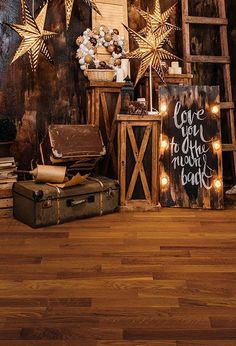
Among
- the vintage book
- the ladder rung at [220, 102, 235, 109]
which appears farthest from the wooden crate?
the vintage book

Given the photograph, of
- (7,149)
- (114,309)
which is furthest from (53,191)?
(114,309)

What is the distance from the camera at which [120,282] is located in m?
2.68

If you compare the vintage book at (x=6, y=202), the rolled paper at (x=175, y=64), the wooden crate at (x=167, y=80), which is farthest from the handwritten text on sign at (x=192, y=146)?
the vintage book at (x=6, y=202)

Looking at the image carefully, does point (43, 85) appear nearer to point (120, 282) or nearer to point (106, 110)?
point (106, 110)

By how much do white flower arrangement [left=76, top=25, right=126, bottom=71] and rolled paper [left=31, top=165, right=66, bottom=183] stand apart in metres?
1.16

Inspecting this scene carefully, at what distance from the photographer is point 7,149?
13.8 feet

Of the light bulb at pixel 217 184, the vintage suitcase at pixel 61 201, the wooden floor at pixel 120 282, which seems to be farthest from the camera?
the light bulb at pixel 217 184

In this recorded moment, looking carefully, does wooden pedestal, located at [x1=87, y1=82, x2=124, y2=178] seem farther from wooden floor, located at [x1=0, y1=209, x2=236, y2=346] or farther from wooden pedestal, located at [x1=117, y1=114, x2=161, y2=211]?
wooden floor, located at [x1=0, y1=209, x2=236, y2=346]

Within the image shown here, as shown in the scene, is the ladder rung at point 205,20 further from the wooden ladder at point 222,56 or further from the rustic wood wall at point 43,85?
the rustic wood wall at point 43,85

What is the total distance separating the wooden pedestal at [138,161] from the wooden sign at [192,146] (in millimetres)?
133

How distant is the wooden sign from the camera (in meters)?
4.30

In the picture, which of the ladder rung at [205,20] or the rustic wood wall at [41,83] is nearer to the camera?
the rustic wood wall at [41,83]

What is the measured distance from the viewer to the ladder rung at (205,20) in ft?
16.2

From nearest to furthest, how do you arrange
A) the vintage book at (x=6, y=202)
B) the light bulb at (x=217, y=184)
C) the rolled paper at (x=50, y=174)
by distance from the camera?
1. the rolled paper at (x=50, y=174)
2. the vintage book at (x=6, y=202)
3. the light bulb at (x=217, y=184)
